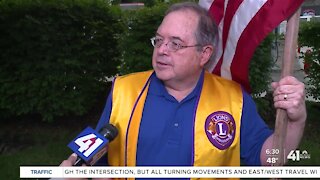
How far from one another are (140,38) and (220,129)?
3.86 meters

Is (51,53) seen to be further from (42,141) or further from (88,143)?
(88,143)

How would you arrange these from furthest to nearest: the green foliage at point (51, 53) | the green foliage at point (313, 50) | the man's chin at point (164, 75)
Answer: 1. the green foliage at point (313, 50)
2. the green foliage at point (51, 53)
3. the man's chin at point (164, 75)

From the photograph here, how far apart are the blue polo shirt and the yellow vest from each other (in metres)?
0.03

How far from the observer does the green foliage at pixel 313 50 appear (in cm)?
605

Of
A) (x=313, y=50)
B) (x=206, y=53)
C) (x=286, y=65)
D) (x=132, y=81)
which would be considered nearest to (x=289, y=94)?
(x=286, y=65)

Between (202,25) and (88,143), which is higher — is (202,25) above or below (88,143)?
above

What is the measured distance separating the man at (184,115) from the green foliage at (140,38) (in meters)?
3.53

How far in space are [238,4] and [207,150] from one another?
2.56 feet

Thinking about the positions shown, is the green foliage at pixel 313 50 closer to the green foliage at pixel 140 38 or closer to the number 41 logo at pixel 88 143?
the green foliage at pixel 140 38

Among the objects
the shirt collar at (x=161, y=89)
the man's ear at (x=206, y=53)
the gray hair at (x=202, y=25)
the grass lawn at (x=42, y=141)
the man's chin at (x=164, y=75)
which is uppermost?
the gray hair at (x=202, y=25)

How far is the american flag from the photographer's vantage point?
2.11 meters

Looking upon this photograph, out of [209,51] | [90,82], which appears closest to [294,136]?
[209,51]

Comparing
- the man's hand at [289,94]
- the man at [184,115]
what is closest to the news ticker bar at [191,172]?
the man at [184,115]

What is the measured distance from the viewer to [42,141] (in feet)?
18.8
